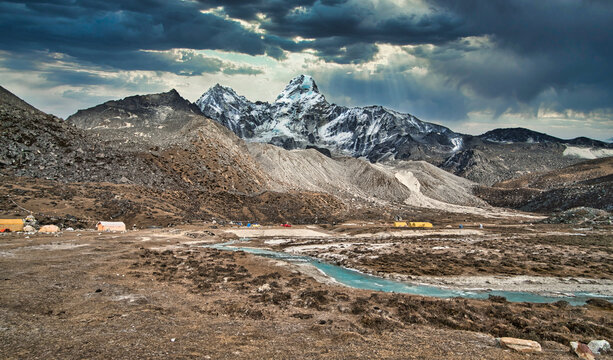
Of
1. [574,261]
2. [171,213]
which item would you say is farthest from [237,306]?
[171,213]

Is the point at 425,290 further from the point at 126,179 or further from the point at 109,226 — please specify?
the point at 126,179

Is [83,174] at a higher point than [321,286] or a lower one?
higher

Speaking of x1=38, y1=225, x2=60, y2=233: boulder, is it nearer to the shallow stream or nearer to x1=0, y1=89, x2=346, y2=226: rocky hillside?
x1=0, y1=89, x2=346, y2=226: rocky hillside

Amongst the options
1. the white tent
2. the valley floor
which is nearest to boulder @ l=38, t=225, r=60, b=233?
the white tent

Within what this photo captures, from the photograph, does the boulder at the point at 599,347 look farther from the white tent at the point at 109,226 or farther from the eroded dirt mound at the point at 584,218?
the eroded dirt mound at the point at 584,218

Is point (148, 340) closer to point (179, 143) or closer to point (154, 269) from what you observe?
point (154, 269)

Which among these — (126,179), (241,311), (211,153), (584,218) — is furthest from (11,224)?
(584,218)
